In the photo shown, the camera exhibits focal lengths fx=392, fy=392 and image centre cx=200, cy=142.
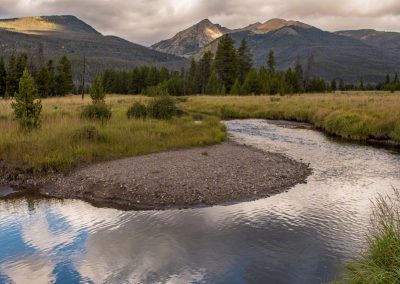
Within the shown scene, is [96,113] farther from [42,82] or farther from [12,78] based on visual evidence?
[42,82]

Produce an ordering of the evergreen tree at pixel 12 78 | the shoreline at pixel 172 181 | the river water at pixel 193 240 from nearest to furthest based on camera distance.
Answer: the river water at pixel 193 240 → the shoreline at pixel 172 181 → the evergreen tree at pixel 12 78

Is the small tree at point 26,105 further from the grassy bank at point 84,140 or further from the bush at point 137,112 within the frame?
the bush at point 137,112

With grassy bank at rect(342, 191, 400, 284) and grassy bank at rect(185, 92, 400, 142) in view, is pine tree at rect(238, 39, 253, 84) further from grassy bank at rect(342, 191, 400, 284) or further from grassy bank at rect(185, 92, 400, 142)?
grassy bank at rect(342, 191, 400, 284)

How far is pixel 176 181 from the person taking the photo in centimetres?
1677

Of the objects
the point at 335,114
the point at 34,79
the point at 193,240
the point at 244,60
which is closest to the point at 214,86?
the point at 244,60

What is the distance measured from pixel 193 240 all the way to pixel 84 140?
12482 mm

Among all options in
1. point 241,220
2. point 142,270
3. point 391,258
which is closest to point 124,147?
point 241,220

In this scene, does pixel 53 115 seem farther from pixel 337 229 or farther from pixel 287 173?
pixel 337 229

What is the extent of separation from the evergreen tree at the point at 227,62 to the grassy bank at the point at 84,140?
6132cm

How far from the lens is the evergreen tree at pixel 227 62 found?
89.1m

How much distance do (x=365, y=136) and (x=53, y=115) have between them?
24160mm

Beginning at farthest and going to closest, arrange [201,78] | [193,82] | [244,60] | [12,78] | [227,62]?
[201,78] → [244,60] → [193,82] → [227,62] → [12,78]

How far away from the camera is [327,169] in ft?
69.4

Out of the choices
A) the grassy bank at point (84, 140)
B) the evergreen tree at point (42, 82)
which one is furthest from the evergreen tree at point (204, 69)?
the grassy bank at point (84, 140)
